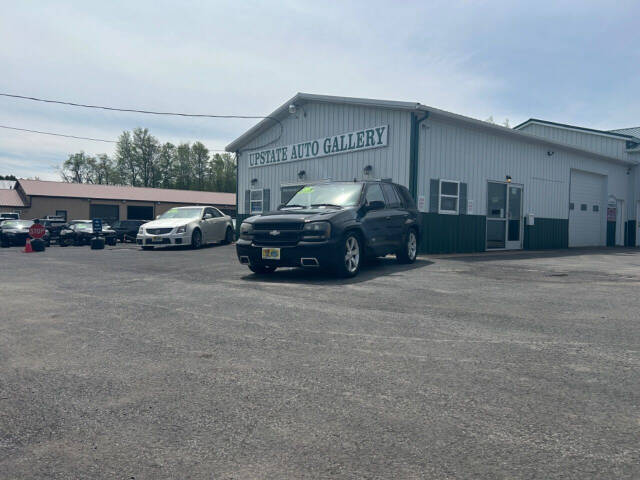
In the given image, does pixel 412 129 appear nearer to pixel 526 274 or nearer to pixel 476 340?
pixel 526 274

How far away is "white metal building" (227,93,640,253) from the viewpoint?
14828 mm

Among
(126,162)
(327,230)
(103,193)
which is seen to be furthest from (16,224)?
(126,162)

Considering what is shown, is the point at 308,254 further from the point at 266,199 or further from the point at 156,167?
the point at 156,167

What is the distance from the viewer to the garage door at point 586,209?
21.1 metres

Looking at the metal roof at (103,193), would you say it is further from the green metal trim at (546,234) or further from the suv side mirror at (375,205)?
the suv side mirror at (375,205)

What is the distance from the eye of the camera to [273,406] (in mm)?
2869

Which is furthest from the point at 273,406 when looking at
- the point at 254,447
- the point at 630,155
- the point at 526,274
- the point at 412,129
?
the point at 630,155

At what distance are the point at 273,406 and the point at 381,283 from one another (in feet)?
17.2

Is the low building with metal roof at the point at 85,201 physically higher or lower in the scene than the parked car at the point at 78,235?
higher

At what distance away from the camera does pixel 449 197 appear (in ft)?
50.8

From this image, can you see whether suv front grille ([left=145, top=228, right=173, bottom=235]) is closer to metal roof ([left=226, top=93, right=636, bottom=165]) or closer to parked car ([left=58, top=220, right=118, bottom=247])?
parked car ([left=58, top=220, right=118, bottom=247])

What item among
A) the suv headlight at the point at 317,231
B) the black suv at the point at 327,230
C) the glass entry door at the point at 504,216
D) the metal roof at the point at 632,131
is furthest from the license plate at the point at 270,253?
the metal roof at the point at 632,131

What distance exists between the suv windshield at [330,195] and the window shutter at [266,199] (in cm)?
1039

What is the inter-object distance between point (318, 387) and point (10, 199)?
157 ft
